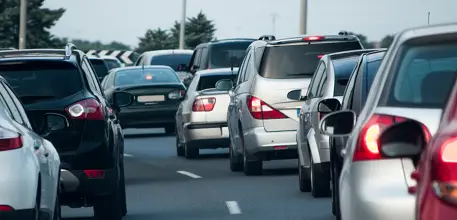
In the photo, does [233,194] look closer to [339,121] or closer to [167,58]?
[339,121]

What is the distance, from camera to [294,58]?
18.9 metres

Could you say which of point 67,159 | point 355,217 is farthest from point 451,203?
point 67,159

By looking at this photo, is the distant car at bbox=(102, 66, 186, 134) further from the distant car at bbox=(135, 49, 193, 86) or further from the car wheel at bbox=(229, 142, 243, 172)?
the car wheel at bbox=(229, 142, 243, 172)

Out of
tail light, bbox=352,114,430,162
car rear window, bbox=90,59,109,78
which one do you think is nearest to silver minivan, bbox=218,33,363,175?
tail light, bbox=352,114,430,162

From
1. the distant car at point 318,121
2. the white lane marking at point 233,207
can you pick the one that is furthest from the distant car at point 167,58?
the white lane marking at point 233,207

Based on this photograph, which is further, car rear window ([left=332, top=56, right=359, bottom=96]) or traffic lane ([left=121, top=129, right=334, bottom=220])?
car rear window ([left=332, top=56, right=359, bottom=96])

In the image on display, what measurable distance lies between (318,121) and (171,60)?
→ 28.1 metres

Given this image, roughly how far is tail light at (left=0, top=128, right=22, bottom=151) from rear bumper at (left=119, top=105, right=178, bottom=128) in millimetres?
22411

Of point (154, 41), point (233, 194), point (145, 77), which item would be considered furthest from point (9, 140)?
point (154, 41)

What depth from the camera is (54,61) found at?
13.1m

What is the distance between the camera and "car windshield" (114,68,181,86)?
104 ft

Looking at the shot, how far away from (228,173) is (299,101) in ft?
8.44

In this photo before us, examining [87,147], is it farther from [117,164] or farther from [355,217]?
[355,217]

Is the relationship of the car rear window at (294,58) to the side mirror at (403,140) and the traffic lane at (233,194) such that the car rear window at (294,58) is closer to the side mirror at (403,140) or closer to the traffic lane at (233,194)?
the traffic lane at (233,194)
